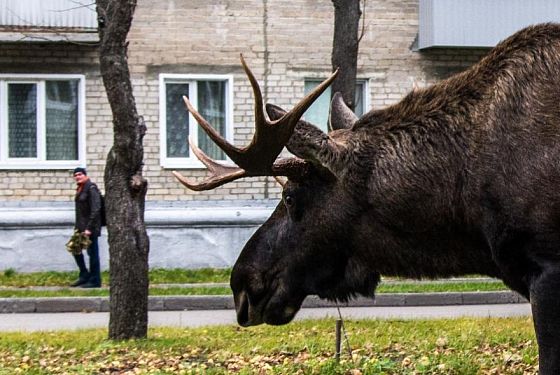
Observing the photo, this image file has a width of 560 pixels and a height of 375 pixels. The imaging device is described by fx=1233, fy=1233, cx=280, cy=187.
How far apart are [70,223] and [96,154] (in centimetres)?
131

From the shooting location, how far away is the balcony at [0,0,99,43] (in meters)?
20.7

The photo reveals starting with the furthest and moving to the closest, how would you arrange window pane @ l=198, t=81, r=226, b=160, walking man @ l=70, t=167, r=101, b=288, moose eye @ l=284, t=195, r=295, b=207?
window pane @ l=198, t=81, r=226, b=160, walking man @ l=70, t=167, r=101, b=288, moose eye @ l=284, t=195, r=295, b=207

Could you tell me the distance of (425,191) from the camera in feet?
19.2

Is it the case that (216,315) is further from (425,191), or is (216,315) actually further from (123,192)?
(425,191)

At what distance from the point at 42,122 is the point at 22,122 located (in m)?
0.39

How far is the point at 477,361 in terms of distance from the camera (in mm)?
8312

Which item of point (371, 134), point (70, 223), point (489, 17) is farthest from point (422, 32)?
point (371, 134)

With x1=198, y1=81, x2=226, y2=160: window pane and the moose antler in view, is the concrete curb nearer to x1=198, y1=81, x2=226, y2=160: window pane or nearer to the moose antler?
x1=198, y1=81, x2=226, y2=160: window pane

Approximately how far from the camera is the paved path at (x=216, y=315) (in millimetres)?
14367

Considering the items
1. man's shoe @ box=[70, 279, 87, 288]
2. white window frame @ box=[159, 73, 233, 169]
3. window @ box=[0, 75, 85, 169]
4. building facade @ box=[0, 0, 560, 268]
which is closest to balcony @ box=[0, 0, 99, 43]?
building facade @ box=[0, 0, 560, 268]

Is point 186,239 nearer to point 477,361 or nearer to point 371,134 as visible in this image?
point 477,361

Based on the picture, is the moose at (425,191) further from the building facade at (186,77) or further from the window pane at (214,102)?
the window pane at (214,102)

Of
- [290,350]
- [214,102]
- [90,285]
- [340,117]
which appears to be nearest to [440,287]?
[90,285]

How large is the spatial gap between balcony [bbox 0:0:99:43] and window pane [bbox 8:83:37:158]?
1.28 meters
